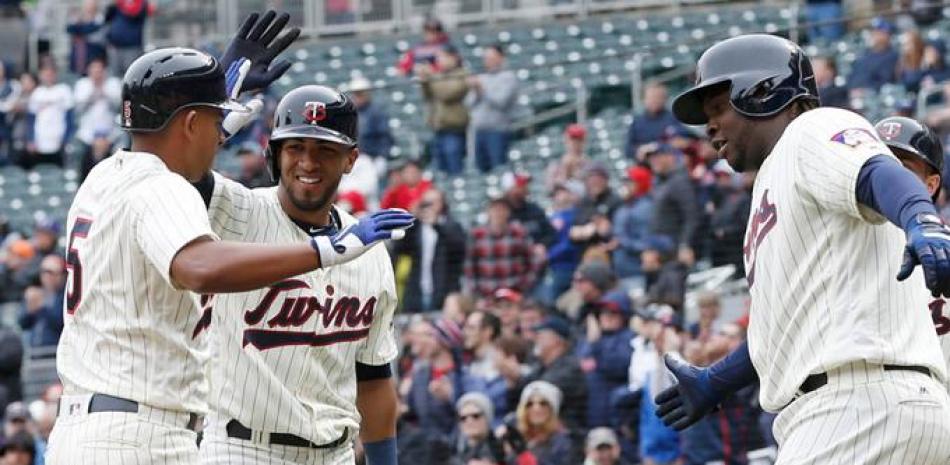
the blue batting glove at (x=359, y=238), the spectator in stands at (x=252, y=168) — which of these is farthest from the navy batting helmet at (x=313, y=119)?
the spectator in stands at (x=252, y=168)

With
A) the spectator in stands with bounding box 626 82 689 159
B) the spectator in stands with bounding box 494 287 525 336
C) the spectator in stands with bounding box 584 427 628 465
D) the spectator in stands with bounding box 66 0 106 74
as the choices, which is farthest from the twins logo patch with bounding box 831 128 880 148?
the spectator in stands with bounding box 66 0 106 74

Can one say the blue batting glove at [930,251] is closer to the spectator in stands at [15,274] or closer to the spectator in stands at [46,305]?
the spectator in stands at [46,305]

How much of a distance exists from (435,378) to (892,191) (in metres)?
7.15

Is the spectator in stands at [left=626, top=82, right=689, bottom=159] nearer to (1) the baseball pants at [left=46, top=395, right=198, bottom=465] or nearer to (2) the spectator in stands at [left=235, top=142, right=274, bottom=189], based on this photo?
(2) the spectator in stands at [left=235, top=142, right=274, bottom=189]

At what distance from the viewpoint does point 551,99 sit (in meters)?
14.2

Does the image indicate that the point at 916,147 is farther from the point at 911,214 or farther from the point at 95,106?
the point at 95,106

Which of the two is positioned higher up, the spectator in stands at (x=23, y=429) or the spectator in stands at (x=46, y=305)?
the spectator in stands at (x=46, y=305)

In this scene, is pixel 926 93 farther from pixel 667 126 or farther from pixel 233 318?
pixel 233 318

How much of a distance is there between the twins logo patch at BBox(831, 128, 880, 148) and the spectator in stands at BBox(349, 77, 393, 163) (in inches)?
362

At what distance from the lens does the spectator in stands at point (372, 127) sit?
1365 cm

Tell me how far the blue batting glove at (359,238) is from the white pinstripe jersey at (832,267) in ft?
3.30

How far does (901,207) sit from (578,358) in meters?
6.73

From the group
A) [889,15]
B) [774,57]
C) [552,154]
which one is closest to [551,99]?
[552,154]

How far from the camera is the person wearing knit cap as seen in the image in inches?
404
